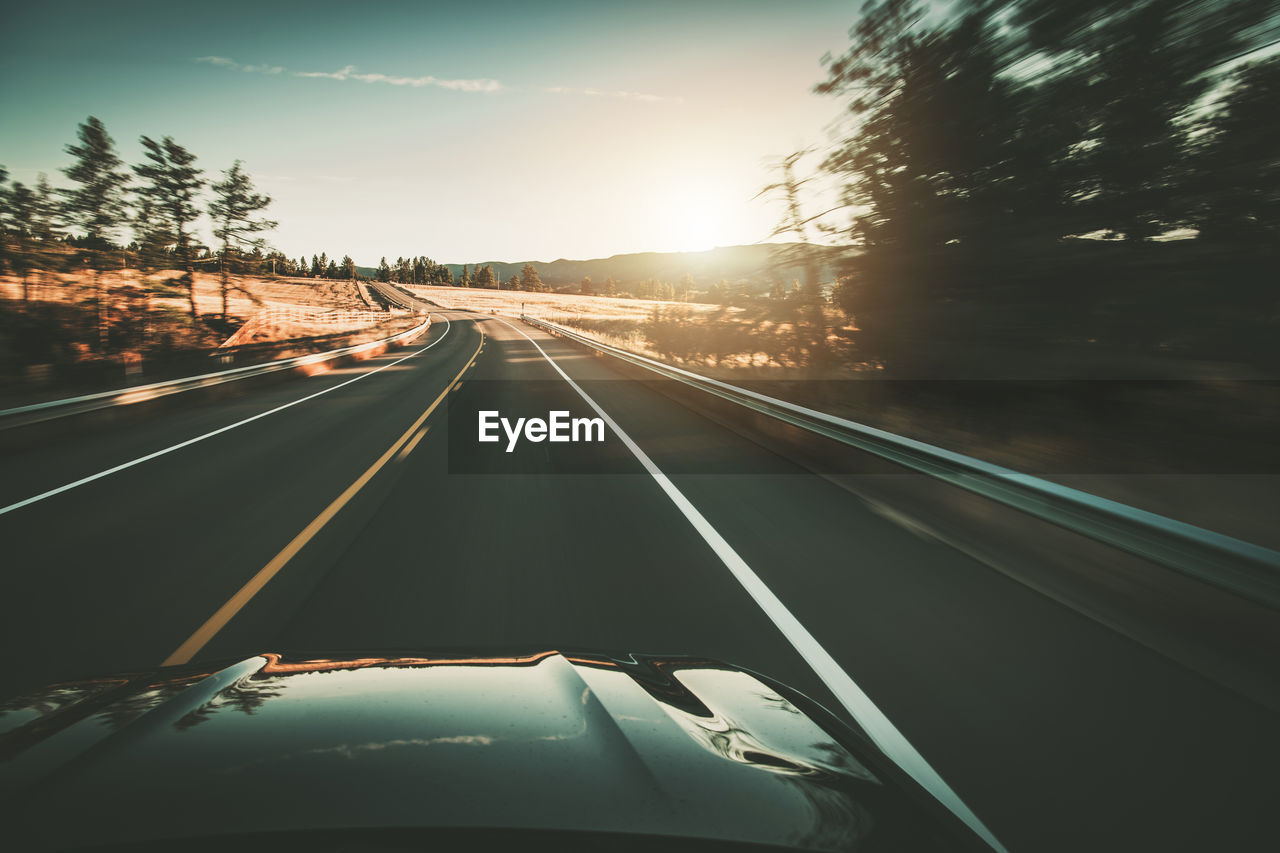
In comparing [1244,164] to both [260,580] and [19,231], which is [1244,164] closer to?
[260,580]

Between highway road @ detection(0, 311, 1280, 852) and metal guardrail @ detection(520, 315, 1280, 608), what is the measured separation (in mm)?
524

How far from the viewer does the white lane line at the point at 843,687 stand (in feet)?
8.03

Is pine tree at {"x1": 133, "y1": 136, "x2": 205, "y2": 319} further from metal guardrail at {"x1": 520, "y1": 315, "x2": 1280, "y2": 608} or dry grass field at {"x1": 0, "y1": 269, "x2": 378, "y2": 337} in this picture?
metal guardrail at {"x1": 520, "y1": 315, "x2": 1280, "y2": 608}

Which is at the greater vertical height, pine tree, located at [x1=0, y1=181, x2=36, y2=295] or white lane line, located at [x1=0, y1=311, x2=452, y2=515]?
pine tree, located at [x1=0, y1=181, x2=36, y2=295]

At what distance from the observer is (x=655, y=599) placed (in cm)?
440

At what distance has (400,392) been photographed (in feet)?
58.3

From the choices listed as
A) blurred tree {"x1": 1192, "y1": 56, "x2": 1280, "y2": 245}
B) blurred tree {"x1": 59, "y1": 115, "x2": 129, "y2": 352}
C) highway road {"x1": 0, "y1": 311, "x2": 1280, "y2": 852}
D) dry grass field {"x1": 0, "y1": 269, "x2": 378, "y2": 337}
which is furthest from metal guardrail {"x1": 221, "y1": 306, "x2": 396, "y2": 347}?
blurred tree {"x1": 1192, "y1": 56, "x2": 1280, "y2": 245}

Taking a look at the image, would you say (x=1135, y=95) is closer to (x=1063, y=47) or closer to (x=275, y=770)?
(x=1063, y=47)

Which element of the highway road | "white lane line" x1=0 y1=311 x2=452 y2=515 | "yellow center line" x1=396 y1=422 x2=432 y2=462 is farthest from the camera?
"yellow center line" x1=396 y1=422 x2=432 y2=462

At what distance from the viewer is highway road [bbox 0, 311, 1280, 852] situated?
2639mm

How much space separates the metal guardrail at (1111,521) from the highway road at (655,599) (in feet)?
1.72

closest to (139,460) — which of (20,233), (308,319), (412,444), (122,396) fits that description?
(412,444)

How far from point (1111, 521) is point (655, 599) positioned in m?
2.81

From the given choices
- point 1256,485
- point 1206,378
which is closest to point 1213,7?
point 1206,378
